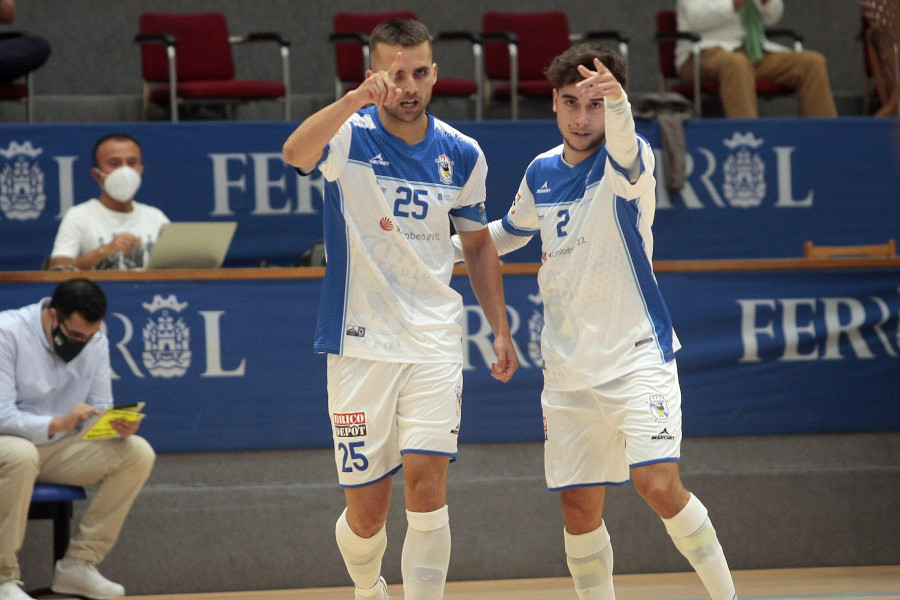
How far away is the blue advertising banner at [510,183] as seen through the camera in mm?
6238

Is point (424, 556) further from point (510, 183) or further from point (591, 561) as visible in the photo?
point (510, 183)

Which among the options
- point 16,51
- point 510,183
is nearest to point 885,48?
point 510,183

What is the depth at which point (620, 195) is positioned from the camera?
3.39 metres

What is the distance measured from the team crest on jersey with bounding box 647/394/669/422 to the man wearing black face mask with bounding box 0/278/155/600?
233 cm

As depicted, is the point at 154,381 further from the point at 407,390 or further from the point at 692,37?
the point at 692,37

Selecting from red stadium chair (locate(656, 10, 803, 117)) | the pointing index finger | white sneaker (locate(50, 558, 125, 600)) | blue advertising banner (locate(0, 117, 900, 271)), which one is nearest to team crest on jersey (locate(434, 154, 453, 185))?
the pointing index finger

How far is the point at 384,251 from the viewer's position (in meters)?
3.43

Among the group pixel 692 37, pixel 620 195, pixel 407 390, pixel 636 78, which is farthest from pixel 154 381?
pixel 636 78

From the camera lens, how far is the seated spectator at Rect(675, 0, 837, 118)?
7.55 m

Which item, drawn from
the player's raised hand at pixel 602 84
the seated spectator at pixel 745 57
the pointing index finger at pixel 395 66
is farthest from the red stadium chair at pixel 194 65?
the player's raised hand at pixel 602 84

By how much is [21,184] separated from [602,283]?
398cm

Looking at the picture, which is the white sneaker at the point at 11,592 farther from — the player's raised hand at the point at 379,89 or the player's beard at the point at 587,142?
the player's beard at the point at 587,142

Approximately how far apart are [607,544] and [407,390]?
0.84 meters

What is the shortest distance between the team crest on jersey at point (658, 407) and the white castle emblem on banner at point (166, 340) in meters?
2.67
